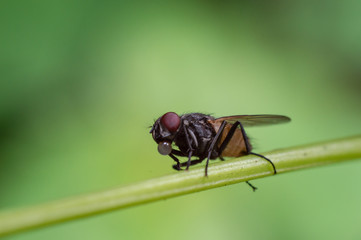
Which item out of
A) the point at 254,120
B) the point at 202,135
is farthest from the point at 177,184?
the point at 254,120

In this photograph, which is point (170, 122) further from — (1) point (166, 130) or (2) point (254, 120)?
(2) point (254, 120)

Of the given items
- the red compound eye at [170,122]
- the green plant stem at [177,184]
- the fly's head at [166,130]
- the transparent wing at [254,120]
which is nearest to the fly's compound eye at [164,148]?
the fly's head at [166,130]

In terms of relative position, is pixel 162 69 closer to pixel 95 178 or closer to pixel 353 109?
pixel 95 178

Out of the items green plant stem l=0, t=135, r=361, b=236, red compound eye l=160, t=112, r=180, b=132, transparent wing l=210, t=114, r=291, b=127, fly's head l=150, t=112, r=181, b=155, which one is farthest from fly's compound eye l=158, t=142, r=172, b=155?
green plant stem l=0, t=135, r=361, b=236

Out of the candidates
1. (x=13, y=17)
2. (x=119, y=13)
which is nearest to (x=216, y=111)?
(x=119, y=13)

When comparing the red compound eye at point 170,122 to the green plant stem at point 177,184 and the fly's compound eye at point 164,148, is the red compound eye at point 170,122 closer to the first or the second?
the fly's compound eye at point 164,148

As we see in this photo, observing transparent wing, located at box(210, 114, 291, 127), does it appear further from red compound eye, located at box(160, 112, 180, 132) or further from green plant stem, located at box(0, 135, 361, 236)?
green plant stem, located at box(0, 135, 361, 236)
